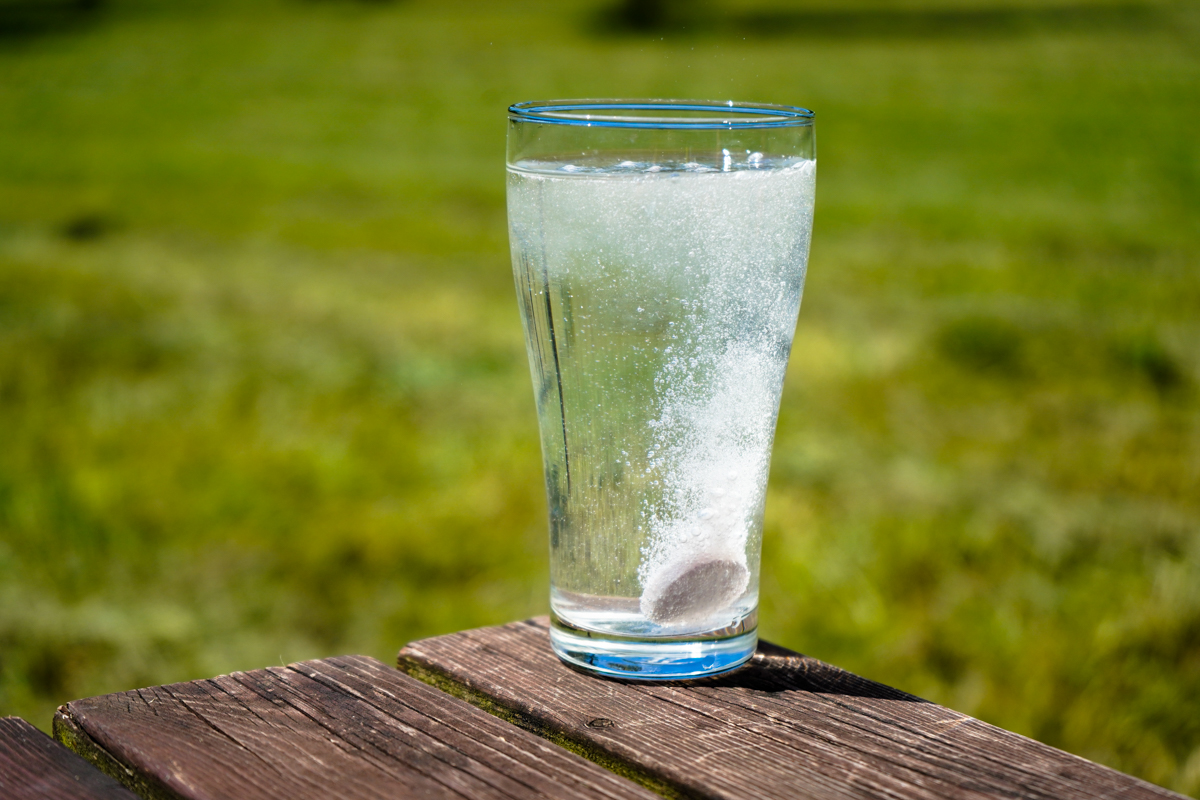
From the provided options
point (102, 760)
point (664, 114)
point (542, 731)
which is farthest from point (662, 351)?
point (102, 760)

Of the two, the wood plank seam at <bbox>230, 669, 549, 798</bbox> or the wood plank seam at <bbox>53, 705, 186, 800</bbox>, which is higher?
the wood plank seam at <bbox>230, 669, 549, 798</bbox>

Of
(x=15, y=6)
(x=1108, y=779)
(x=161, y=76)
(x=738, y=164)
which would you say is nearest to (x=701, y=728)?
(x=1108, y=779)

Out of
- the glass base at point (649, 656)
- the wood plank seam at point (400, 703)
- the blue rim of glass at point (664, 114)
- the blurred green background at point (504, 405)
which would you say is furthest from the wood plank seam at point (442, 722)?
the blurred green background at point (504, 405)

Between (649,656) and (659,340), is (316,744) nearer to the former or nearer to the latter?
(649,656)

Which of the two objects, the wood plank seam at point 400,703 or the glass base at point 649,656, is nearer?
the wood plank seam at point 400,703

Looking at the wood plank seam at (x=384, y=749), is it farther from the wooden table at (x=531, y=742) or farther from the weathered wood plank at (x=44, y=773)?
the weathered wood plank at (x=44, y=773)

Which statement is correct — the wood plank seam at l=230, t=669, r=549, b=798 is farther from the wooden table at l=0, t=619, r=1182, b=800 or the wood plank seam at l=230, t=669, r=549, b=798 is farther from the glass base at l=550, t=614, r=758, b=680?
the glass base at l=550, t=614, r=758, b=680

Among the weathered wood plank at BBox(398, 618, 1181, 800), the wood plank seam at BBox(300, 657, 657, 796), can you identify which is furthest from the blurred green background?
the wood plank seam at BBox(300, 657, 657, 796)
